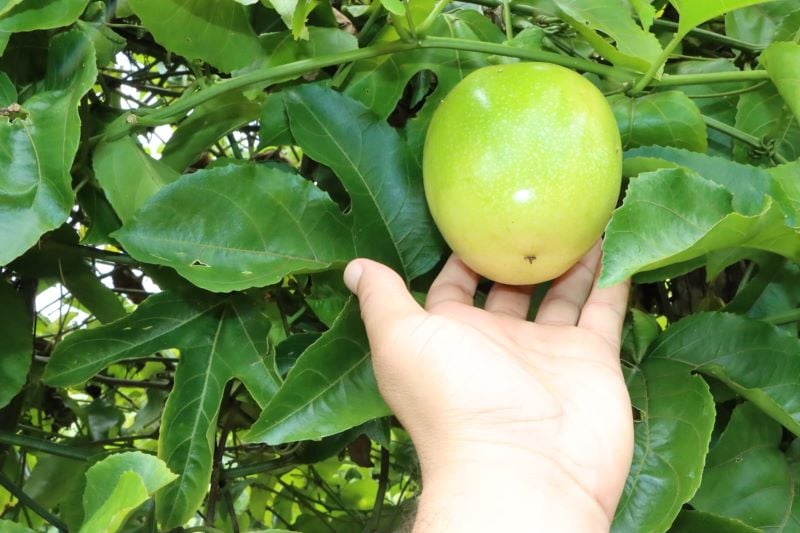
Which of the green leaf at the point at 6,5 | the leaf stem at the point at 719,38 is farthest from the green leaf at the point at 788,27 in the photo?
the green leaf at the point at 6,5

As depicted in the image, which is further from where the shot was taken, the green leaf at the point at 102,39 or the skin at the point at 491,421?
the green leaf at the point at 102,39

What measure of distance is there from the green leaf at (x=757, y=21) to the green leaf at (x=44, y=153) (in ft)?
2.56

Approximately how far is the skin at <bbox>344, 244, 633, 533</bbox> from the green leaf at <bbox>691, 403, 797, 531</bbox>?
159 mm

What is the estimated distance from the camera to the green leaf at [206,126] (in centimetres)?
94

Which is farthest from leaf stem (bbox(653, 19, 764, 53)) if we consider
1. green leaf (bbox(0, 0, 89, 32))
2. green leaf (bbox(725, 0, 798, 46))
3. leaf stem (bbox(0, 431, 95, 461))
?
leaf stem (bbox(0, 431, 95, 461))

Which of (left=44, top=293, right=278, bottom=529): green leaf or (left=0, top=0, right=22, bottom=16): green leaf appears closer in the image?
(left=0, top=0, right=22, bottom=16): green leaf

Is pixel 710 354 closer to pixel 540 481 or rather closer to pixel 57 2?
pixel 540 481

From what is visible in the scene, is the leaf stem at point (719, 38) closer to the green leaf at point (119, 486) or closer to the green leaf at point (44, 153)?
the green leaf at point (44, 153)

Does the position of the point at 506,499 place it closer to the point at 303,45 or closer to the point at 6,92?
the point at 303,45

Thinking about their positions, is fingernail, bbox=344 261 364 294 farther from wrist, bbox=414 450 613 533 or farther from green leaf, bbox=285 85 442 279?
wrist, bbox=414 450 613 533

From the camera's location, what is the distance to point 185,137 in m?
0.95

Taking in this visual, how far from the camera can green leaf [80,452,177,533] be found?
59cm

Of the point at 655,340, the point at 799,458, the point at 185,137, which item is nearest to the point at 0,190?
the point at 185,137

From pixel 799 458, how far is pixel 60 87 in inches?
35.4
